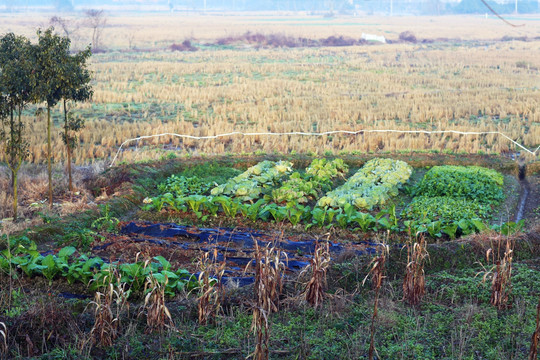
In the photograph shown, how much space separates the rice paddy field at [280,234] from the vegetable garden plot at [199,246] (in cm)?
4

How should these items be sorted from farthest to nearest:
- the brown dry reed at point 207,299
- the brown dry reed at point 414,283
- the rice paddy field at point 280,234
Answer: the brown dry reed at point 414,283 → the brown dry reed at point 207,299 → the rice paddy field at point 280,234

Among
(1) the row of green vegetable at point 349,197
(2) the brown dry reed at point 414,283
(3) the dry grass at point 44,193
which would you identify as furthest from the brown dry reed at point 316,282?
(3) the dry grass at point 44,193

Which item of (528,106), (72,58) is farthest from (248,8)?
(72,58)

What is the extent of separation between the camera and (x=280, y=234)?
9.27 meters

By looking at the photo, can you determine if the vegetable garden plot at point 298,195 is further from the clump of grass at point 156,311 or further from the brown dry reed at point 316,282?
the clump of grass at point 156,311

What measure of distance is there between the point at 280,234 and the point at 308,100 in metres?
16.6

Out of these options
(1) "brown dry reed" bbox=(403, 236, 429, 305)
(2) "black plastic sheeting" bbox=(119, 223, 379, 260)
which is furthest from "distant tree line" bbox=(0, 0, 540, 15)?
(1) "brown dry reed" bbox=(403, 236, 429, 305)

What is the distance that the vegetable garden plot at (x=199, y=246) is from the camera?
8.17 metres

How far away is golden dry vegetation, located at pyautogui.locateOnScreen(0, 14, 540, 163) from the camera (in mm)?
17312

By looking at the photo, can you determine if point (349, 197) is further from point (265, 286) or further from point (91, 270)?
point (265, 286)

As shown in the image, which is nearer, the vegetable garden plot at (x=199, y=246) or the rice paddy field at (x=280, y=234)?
the rice paddy field at (x=280, y=234)

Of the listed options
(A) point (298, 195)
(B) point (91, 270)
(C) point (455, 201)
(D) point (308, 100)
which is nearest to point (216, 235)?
(A) point (298, 195)

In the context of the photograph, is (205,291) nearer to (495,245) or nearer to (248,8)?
(495,245)

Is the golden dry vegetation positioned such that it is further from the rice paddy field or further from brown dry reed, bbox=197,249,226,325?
brown dry reed, bbox=197,249,226,325
